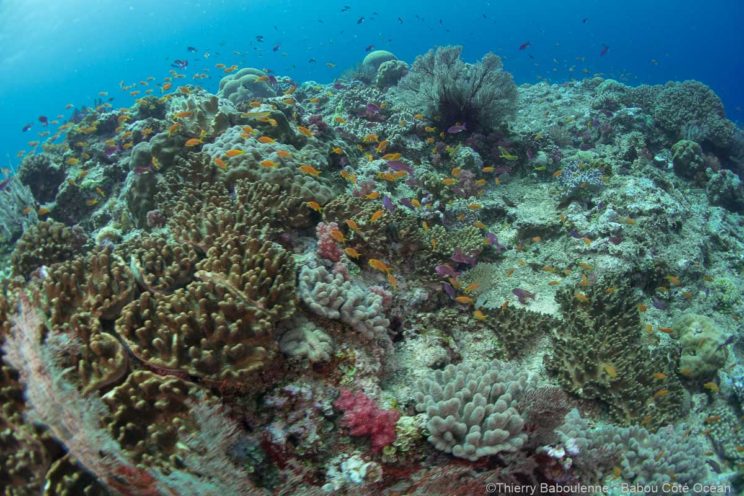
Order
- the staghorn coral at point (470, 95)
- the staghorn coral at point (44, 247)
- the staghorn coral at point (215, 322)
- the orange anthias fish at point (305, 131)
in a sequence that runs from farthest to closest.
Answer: the staghorn coral at point (470, 95), the orange anthias fish at point (305, 131), the staghorn coral at point (44, 247), the staghorn coral at point (215, 322)

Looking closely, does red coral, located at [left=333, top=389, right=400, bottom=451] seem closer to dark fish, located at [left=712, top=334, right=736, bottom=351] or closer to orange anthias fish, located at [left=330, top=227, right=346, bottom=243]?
orange anthias fish, located at [left=330, top=227, right=346, bottom=243]

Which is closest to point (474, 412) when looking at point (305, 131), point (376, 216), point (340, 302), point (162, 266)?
point (340, 302)

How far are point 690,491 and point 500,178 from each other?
7589mm

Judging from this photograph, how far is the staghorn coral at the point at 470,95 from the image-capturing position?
10.3 meters

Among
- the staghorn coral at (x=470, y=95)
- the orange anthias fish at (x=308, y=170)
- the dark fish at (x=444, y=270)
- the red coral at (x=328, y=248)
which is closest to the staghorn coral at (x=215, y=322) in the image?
the red coral at (x=328, y=248)

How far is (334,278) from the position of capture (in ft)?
15.8

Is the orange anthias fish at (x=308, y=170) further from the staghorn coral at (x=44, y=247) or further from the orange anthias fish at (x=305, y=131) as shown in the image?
the staghorn coral at (x=44, y=247)

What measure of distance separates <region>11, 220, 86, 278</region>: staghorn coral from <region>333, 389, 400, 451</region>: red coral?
5.38m

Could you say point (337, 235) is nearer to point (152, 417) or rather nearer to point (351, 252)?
point (351, 252)

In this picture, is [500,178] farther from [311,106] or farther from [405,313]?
[311,106]

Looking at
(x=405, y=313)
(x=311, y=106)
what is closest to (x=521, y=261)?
(x=405, y=313)

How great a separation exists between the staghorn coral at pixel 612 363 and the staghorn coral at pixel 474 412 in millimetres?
1782

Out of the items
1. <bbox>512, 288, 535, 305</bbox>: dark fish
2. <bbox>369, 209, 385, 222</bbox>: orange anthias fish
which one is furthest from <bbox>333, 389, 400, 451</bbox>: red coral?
<bbox>512, 288, 535, 305</bbox>: dark fish

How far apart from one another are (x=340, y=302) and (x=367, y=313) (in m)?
0.32
